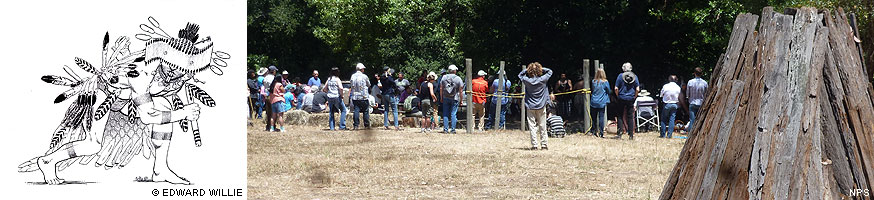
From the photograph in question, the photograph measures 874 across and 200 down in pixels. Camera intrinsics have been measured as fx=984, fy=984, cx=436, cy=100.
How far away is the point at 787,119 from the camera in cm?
598

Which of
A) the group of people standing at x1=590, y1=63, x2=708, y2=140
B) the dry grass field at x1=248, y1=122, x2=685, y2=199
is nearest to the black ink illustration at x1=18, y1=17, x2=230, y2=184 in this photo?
the dry grass field at x1=248, y1=122, x2=685, y2=199

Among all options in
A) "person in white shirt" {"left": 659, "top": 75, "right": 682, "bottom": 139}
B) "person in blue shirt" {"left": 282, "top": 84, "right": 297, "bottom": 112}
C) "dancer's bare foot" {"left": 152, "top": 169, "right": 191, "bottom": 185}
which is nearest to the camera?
"dancer's bare foot" {"left": 152, "top": 169, "right": 191, "bottom": 185}

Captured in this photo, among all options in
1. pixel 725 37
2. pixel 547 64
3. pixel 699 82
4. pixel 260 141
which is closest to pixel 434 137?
pixel 260 141

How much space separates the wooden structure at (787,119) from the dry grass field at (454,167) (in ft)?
11.2

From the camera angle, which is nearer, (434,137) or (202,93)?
(202,93)

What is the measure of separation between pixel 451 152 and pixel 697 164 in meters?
8.96

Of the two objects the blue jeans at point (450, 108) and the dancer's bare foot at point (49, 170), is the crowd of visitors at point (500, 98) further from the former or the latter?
the dancer's bare foot at point (49, 170)

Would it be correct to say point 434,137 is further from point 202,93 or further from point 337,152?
point 202,93

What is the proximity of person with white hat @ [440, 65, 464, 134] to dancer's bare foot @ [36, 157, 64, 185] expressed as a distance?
13.8m

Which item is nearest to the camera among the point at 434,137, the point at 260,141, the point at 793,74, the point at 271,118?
the point at 793,74

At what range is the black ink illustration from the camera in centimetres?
637

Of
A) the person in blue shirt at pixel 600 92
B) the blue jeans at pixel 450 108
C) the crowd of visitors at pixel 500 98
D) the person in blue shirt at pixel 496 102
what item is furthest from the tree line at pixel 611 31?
the blue jeans at pixel 450 108

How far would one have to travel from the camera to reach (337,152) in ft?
50.5

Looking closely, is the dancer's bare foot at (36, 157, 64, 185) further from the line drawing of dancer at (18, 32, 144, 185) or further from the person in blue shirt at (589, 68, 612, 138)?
the person in blue shirt at (589, 68, 612, 138)
